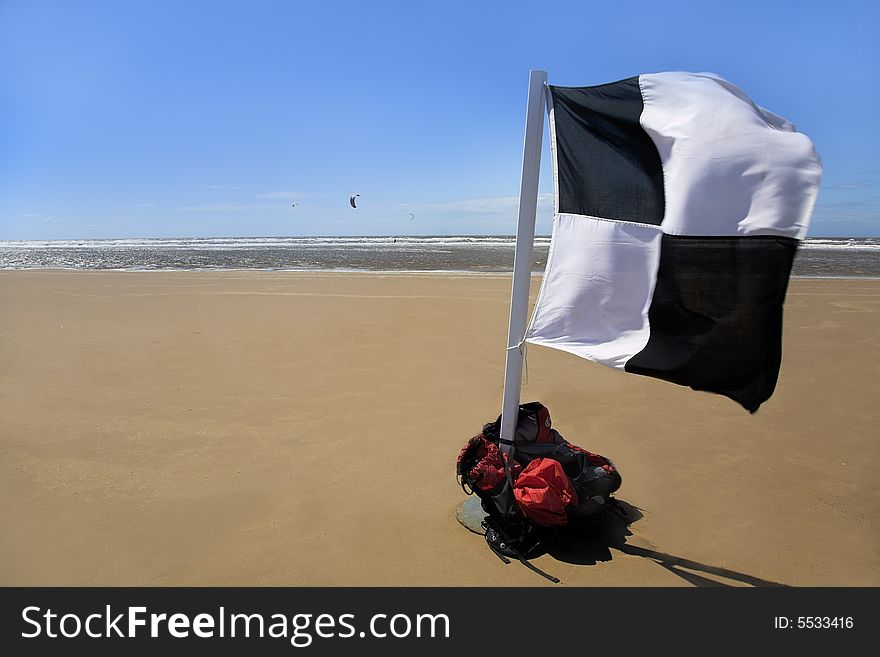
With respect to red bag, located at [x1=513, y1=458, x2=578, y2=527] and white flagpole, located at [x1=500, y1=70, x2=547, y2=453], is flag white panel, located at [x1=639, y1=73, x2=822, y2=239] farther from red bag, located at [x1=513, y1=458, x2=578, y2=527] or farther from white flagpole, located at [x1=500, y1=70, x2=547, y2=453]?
red bag, located at [x1=513, y1=458, x2=578, y2=527]

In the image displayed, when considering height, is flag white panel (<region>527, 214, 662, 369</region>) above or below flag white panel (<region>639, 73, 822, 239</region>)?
below

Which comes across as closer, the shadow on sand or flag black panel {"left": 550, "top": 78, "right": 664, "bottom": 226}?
flag black panel {"left": 550, "top": 78, "right": 664, "bottom": 226}

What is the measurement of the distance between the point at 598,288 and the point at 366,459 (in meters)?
2.86

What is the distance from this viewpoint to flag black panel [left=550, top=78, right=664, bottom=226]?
298 cm

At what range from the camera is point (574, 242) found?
3.11 metres

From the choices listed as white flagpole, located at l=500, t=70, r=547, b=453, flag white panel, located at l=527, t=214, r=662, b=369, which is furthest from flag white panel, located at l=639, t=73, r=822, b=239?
white flagpole, located at l=500, t=70, r=547, b=453

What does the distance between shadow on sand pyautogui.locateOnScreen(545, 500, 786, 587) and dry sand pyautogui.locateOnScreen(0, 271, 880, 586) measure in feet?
0.07

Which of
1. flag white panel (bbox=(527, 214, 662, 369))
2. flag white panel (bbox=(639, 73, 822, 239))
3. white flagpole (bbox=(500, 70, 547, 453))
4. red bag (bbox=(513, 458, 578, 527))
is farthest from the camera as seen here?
red bag (bbox=(513, 458, 578, 527))

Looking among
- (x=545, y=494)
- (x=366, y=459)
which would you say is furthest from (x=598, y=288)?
(x=366, y=459)

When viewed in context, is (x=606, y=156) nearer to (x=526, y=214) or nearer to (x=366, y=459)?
(x=526, y=214)

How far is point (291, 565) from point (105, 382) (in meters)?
4.99

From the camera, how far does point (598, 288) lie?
3057 mm
